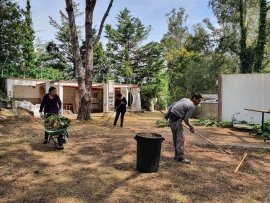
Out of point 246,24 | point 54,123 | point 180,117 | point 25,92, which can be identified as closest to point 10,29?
point 25,92

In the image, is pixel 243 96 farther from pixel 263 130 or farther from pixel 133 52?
pixel 133 52

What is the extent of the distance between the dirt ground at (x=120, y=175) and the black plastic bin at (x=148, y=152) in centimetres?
15

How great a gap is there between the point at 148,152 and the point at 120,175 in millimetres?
695

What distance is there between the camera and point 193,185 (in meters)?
4.01

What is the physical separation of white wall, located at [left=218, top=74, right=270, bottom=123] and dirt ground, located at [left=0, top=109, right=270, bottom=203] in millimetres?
4971

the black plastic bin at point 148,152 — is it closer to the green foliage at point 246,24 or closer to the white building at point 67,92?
the white building at point 67,92

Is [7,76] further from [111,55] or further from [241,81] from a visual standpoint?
[241,81]

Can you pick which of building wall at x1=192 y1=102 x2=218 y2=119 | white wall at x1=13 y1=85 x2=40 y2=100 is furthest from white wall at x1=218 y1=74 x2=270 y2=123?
white wall at x1=13 y1=85 x2=40 y2=100

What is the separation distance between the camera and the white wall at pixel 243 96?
10.9 meters

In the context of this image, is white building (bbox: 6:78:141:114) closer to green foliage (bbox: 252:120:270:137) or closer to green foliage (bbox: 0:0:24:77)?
green foliage (bbox: 0:0:24:77)

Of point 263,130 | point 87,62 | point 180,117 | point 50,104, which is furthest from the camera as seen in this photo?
point 87,62

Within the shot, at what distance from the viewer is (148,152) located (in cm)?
440

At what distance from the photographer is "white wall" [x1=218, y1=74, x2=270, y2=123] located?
1091cm

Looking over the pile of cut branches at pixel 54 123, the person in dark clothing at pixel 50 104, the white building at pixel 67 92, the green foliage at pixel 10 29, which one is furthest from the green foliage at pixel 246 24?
the pile of cut branches at pixel 54 123
